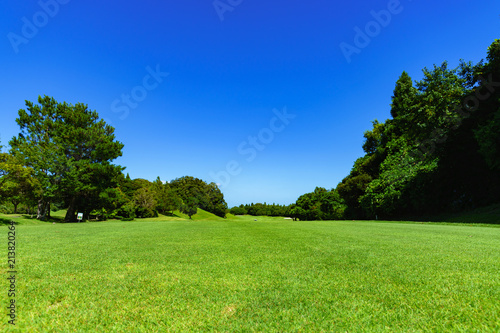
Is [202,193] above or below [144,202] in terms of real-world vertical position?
above

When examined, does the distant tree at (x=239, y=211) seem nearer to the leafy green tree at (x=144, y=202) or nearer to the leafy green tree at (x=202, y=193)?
the leafy green tree at (x=202, y=193)

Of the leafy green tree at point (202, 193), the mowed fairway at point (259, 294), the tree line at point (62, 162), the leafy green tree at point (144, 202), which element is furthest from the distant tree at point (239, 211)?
the mowed fairway at point (259, 294)

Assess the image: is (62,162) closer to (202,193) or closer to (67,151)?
(67,151)

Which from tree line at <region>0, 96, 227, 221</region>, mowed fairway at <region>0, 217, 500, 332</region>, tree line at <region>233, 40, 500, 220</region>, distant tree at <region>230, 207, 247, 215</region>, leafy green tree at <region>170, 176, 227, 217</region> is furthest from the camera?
distant tree at <region>230, 207, 247, 215</region>

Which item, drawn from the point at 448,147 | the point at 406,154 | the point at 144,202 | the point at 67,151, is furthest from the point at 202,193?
the point at 448,147

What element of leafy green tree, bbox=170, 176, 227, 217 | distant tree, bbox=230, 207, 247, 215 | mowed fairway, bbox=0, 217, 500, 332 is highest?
leafy green tree, bbox=170, 176, 227, 217

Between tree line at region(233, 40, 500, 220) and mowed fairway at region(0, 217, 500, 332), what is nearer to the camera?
mowed fairway at region(0, 217, 500, 332)

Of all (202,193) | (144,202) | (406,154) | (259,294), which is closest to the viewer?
(259,294)

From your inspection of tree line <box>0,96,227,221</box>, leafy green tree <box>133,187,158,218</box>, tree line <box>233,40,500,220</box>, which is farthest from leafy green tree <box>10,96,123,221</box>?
tree line <box>233,40,500,220</box>

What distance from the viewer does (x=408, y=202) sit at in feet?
103

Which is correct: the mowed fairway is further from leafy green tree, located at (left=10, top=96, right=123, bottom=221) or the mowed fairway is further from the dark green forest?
leafy green tree, located at (left=10, top=96, right=123, bottom=221)

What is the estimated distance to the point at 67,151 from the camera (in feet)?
100

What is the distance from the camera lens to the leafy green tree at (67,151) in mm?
28094

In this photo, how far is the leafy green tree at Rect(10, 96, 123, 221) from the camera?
2809cm
